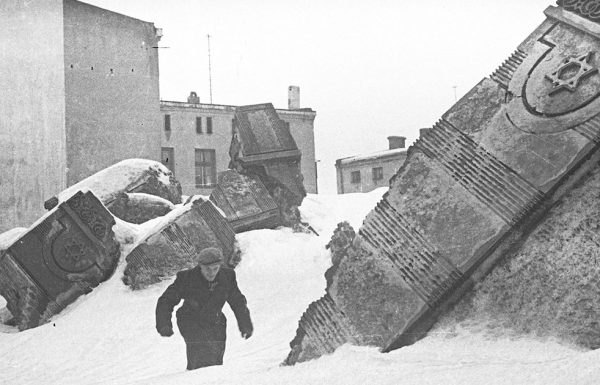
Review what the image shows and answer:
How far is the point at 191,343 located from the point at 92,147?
7.67 metres

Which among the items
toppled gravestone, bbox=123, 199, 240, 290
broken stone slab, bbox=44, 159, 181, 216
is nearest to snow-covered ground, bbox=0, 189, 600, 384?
toppled gravestone, bbox=123, 199, 240, 290

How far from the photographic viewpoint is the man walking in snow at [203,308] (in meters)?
3.72

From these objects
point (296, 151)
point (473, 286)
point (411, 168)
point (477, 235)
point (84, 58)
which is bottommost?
point (473, 286)

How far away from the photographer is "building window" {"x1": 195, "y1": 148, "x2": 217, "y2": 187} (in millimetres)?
18000

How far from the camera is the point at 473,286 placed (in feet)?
9.12

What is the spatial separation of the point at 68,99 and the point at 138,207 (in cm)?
414

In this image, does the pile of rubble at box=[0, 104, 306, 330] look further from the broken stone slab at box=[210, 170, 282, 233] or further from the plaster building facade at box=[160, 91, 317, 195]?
the plaster building facade at box=[160, 91, 317, 195]

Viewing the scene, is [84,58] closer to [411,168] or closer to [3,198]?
[3,198]

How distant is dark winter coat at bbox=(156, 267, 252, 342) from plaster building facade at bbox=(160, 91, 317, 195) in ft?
44.2

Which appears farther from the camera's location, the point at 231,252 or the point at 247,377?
the point at 231,252

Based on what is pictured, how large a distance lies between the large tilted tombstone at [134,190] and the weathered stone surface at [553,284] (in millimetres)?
4832

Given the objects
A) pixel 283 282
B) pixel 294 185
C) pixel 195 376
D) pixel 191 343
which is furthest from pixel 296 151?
pixel 195 376

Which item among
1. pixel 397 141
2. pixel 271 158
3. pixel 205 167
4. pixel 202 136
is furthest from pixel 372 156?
pixel 271 158

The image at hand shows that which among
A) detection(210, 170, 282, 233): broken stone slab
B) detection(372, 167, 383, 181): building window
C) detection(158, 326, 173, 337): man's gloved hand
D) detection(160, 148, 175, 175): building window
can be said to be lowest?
detection(158, 326, 173, 337): man's gloved hand
